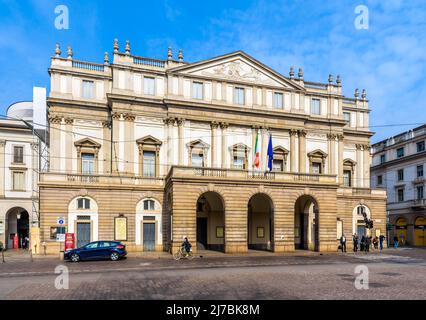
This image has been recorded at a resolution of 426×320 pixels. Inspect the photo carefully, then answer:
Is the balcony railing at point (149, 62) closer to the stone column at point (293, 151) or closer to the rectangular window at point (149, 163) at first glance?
the rectangular window at point (149, 163)

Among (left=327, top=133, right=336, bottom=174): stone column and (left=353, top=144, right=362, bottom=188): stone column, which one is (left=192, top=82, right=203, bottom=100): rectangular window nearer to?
(left=327, top=133, right=336, bottom=174): stone column

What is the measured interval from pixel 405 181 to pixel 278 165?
→ 25.2 metres

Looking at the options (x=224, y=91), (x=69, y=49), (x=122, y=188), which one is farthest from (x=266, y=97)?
(x=69, y=49)

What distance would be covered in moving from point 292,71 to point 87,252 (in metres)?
28.7

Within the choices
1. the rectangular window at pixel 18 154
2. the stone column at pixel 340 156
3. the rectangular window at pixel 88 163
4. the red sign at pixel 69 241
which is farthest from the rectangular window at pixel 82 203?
the stone column at pixel 340 156

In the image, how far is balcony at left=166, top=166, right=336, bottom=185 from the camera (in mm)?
32253

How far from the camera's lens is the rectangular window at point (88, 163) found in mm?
36938

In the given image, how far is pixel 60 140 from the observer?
36156mm

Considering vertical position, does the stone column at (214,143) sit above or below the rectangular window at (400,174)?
above

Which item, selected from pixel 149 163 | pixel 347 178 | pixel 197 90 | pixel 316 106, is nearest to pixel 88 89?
pixel 149 163

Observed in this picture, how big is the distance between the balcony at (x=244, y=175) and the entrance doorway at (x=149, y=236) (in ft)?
15.7

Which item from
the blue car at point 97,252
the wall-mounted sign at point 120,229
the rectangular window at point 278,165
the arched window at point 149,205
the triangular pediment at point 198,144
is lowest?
the blue car at point 97,252
